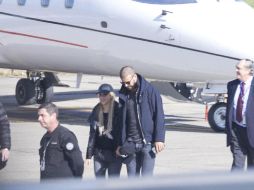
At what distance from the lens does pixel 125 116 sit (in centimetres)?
841

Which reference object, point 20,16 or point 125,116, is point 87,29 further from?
point 125,116

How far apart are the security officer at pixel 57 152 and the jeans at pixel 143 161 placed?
1.47 m

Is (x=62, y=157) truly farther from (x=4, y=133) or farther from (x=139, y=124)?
(x=139, y=124)

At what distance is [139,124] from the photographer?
8.45 metres

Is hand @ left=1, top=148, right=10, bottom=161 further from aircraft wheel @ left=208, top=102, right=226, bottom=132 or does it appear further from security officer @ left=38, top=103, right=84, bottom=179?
aircraft wheel @ left=208, top=102, right=226, bottom=132

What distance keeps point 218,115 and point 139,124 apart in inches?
271

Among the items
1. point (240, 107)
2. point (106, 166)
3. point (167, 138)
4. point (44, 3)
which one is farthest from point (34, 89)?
point (106, 166)

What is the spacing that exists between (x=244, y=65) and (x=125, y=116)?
66.9 inches

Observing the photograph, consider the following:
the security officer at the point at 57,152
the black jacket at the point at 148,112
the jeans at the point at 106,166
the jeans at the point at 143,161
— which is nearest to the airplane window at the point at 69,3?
the black jacket at the point at 148,112

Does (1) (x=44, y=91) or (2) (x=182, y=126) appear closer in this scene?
(2) (x=182, y=126)

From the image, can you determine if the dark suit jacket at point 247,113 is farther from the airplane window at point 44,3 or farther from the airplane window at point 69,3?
the airplane window at point 44,3

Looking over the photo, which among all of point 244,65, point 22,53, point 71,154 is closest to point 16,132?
point 22,53

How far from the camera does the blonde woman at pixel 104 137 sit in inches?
322

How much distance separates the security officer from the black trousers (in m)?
2.77
